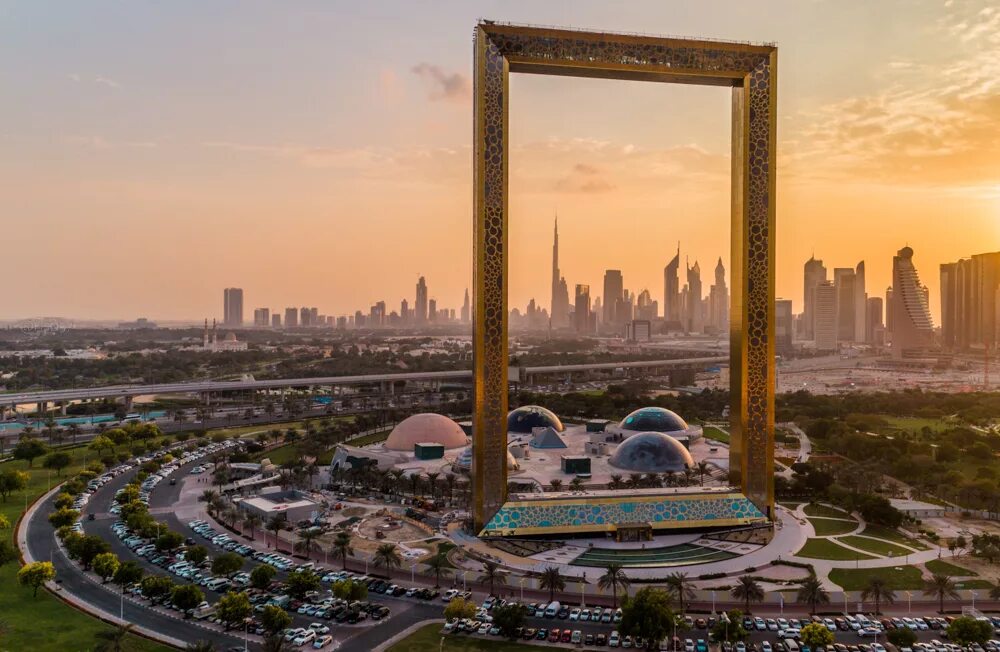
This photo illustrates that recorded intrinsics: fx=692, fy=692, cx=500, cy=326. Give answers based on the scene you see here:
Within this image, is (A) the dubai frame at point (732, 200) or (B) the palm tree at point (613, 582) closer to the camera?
(B) the palm tree at point (613, 582)

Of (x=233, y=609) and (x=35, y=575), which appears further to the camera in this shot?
(x=35, y=575)

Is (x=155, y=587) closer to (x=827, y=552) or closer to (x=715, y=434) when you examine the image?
(x=827, y=552)

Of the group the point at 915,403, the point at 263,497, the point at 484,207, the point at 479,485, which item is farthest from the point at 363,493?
the point at 915,403

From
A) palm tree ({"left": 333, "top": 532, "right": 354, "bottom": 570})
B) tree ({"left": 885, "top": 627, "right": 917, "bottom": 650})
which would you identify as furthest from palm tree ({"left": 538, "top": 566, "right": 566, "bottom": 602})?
tree ({"left": 885, "top": 627, "right": 917, "bottom": 650})

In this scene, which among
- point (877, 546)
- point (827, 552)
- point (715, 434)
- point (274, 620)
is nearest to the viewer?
→ point (274, 620)

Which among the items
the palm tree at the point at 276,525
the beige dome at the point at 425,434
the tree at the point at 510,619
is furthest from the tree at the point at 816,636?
the beige dome at the point at 425,434

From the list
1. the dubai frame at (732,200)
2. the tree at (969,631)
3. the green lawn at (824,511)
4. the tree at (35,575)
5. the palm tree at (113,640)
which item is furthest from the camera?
the green lawn at (824,511)

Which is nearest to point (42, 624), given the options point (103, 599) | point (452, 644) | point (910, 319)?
point (103, 599)

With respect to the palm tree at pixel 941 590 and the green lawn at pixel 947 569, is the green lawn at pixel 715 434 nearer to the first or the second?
the green lawn at pixel 947 569
